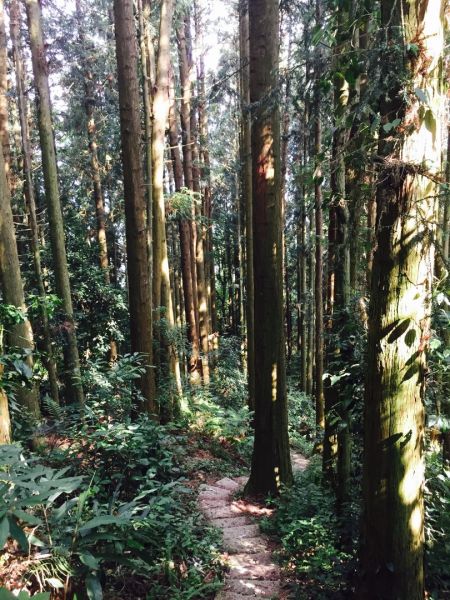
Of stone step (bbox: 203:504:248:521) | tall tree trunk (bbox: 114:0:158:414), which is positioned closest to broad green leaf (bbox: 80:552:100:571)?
stone step (bbox: 203:504:248:521)

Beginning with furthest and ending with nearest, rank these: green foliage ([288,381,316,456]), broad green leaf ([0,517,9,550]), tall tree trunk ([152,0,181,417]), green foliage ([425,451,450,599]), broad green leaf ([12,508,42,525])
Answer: green foliage ([288,381,316,456])
tall tree trunk ([152,0,181,417])
green foliage ([425,451,450,599])
broad green leaf ([12,508,42,525])
broad green leaf ([0,517,9,550])

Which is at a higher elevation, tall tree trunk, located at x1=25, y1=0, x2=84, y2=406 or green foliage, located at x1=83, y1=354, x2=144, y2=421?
tall tree trunk, located at x1=25, y1=0, x2=84, y2=406

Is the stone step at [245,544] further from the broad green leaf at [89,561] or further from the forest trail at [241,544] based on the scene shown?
the broad green leaf at [89,561]

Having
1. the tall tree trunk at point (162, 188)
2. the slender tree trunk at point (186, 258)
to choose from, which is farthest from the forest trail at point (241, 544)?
the slender tree trunk at point (186, 258)

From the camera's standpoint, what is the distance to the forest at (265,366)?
237 centimetres

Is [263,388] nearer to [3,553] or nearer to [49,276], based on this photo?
[3,553]

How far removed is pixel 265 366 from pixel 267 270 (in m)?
1.31

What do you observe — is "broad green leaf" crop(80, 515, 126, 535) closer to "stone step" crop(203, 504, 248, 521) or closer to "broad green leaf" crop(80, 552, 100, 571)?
"broad green leaf" crop(80, 552, 100, 571)

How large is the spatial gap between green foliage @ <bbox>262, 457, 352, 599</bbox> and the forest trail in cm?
20

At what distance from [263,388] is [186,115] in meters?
9.67

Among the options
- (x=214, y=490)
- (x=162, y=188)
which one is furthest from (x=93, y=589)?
(x=162, y=188)

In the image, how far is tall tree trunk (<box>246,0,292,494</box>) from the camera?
5363 mm

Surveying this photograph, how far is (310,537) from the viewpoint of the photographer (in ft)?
14.6

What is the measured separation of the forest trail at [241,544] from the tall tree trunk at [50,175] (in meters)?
3.58
